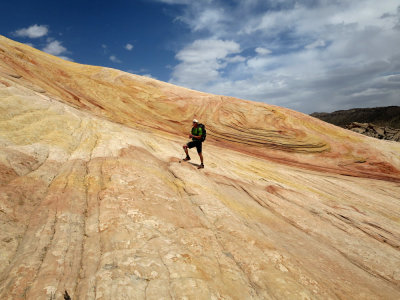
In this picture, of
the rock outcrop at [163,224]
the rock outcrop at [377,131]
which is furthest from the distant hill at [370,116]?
the rock outcrop at [163,224]

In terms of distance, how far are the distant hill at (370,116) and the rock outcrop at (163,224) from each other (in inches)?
5319

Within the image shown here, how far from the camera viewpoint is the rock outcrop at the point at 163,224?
4312 millimetres

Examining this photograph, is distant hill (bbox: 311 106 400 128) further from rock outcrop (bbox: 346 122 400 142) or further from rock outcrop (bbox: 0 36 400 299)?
rock outcrop (bbox: 0 36 400 299)

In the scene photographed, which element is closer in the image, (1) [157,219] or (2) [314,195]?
(1) [157,219]

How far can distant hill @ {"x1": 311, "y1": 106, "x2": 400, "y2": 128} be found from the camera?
397 feet

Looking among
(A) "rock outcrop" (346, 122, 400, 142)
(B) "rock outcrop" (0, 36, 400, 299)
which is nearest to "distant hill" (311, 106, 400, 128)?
(A) "rock outcrop" (346, 122, 400, 142)

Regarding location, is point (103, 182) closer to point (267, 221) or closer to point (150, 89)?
point (267, 221)

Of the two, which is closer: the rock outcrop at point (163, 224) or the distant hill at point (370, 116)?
the rock outcrop at point (163, 224)

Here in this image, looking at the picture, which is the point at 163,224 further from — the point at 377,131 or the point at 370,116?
the point at 370,116

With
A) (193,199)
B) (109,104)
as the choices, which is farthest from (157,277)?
(109,104)

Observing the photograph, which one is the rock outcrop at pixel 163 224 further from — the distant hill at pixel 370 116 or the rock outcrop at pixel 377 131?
the distant hill at pixel 370 116

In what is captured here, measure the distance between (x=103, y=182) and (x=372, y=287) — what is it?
25.4ft

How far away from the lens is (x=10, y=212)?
207 inches

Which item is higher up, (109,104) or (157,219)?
(109,104)
